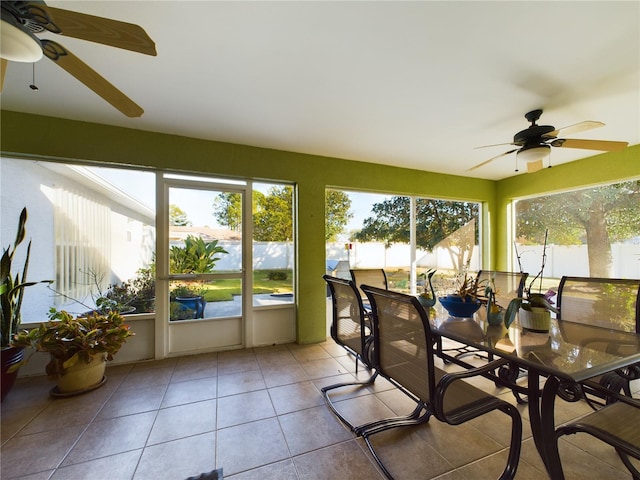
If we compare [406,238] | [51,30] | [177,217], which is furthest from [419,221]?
[51,30]

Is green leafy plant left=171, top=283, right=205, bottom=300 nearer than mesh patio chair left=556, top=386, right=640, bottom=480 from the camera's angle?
No

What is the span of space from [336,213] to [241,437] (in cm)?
278

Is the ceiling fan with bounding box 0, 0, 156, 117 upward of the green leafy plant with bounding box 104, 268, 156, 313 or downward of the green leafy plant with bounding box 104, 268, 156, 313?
upward

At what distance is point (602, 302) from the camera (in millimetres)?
1983

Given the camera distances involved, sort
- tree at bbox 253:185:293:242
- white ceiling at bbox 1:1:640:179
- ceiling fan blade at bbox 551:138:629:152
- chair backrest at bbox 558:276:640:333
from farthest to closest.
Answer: tree at bbox 253:185:293:242 → ceiling fan blade at bbox 551:138:629:152 → chair backrest at bbox 558:276:640:333 → white ceiling at bbox 1:1:640:179

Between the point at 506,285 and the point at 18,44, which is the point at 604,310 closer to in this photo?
the point at 506,285

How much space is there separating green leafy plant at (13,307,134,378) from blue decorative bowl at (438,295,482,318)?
2.91 m

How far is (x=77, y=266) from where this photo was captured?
272cm

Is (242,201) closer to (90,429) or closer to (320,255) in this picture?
(320,255)

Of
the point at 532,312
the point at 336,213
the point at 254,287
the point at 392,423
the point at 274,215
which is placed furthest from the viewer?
the point at 336,213

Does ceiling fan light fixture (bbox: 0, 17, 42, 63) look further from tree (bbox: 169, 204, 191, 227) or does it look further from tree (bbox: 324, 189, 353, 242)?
tree (bbox: 324, 189, 353, 242)

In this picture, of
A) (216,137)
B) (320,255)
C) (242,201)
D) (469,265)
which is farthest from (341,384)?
(469,265)

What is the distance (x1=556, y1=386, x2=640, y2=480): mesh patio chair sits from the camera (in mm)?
1012

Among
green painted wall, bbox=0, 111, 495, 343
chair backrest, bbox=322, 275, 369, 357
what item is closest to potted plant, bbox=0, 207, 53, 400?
green painted wall, bbox=0, 111, 495, 343
